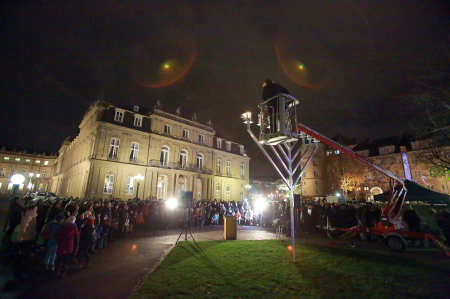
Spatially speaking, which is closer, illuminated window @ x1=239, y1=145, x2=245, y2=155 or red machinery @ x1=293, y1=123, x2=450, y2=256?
red machinery @ x1=293, y1=123, x2=450, y2=256

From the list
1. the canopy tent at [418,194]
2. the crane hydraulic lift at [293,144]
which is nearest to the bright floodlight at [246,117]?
the crane hydraulic lift at [293,144]

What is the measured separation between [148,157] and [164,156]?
292cm

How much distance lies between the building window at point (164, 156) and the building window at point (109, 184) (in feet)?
23.9

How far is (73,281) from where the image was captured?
5.59 metres

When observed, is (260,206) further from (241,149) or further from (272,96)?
(241,149)

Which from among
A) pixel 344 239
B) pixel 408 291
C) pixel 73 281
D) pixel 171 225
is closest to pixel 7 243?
pixel 73 281

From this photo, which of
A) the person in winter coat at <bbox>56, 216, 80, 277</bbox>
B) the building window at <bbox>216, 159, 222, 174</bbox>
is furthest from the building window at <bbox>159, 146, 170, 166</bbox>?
the person in winter coat at <bbox>56, 216, 80, 277</bbox>

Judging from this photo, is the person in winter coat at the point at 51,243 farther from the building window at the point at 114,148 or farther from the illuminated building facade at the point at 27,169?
the illuminated building facade at the point at 27,169

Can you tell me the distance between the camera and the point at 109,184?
1061 inches

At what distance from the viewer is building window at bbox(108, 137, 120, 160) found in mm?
27719

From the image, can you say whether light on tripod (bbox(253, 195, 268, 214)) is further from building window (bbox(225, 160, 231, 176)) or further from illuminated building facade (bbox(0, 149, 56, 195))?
illuminated building facade (bbox(0, 149, 56, 195))

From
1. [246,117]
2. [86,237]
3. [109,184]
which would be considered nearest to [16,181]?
[86,237]

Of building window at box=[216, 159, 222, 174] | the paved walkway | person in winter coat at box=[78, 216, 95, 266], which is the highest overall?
building window at box=[216, 159, 222, 174]

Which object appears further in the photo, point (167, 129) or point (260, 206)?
point (167, 129)
